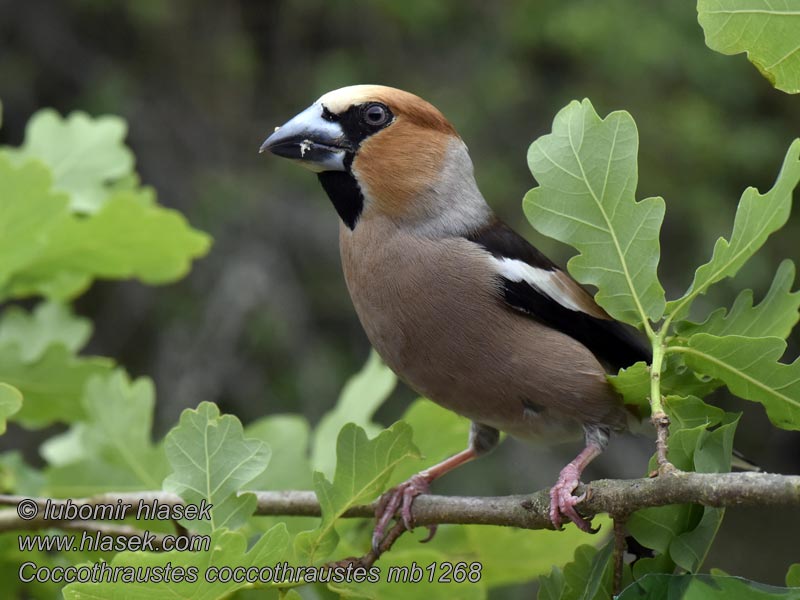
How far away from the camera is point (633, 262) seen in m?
1.47

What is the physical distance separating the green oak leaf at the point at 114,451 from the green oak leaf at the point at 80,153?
46 cm

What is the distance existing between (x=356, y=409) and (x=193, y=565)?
867mm

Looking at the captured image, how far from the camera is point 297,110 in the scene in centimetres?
625

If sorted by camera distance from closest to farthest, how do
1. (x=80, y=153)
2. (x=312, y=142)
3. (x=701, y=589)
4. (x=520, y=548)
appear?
(x=701, y=589)
(x=520, y=548)
(x=312, y=142)
(x=80, y=153)

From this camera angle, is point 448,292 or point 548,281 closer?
point 448,292

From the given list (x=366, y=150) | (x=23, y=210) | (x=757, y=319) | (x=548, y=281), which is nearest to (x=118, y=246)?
(x=23, y=210)

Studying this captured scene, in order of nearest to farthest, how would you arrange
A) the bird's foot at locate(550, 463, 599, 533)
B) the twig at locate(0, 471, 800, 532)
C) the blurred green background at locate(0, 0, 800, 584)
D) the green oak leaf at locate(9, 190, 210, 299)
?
1. the twig at locate(0, 471, 800, 532)
2. the bird's foot at locate(550, 463, 599, 533)
3. the green oak leaf at locate(9, 190, 210, 299)
4. the blurred green background at locate(0, 0, 800, 584)

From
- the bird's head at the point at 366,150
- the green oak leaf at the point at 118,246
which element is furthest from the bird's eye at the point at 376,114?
the green oak leaf at the point at 118,246

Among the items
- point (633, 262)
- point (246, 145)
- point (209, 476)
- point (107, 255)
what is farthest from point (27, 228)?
point (246, 145)

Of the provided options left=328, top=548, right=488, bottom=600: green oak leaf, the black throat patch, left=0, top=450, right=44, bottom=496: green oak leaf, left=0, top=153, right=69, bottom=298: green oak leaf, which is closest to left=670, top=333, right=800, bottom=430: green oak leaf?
left=328, top=548, right=488, bottom=600: green oak leaf

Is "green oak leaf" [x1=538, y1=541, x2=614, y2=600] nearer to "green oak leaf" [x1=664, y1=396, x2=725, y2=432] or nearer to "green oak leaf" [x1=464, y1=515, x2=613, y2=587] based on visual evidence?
"green oak leaf" [x1=664, y1=396, x2=725, y2=432]

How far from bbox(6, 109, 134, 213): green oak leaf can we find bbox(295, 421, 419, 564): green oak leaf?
1.02 meters

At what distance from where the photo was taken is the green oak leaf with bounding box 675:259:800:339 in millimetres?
1472

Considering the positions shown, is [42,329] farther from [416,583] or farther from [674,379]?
[674,379]
